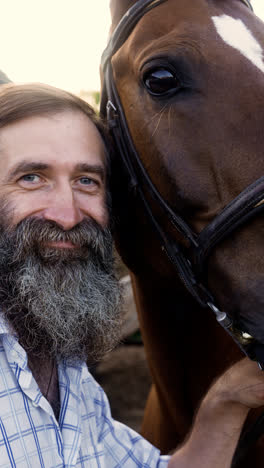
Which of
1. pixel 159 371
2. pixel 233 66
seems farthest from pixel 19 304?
pixel 233 66

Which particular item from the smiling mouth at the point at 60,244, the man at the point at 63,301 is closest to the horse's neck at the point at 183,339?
the man at the point at 63,301

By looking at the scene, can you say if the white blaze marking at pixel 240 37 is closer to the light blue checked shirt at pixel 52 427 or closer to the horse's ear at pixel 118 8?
the horse's ear at pixel 118 8

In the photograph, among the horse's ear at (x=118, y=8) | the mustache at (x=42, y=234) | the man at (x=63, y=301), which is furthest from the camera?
the horse's ear at (x=118, y=8)

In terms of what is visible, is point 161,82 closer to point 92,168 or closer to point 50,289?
point 92,168

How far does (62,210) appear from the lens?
1839 mm

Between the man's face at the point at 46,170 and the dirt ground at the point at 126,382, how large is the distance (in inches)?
159

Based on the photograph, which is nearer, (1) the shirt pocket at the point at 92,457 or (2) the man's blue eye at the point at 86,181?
(1) the shirt pocket at the point at 92,457

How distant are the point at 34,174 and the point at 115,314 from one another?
2.16ft

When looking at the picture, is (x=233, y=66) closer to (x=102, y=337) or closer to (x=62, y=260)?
(x=62, y=260)

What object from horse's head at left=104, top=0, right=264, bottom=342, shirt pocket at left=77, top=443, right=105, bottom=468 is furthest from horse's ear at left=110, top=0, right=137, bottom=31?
shirt pocket at left=77, top=443, right=105, bottom=468

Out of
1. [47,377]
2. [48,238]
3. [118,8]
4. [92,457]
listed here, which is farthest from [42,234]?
[118,8]

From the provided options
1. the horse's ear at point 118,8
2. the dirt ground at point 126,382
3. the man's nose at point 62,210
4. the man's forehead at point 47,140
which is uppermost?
the horse's ear at point 118,8

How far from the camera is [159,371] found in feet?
8.08

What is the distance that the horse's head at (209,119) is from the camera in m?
1.58
